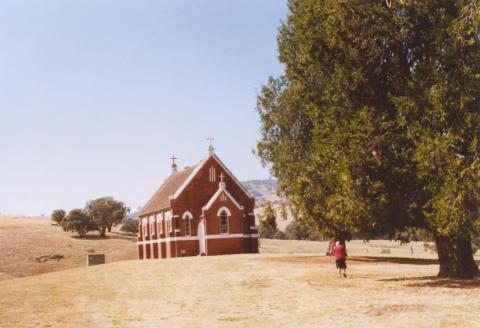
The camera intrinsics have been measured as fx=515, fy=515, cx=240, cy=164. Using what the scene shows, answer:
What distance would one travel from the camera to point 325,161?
22641 mm

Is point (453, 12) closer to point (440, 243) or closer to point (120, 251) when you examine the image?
point (440, 243)

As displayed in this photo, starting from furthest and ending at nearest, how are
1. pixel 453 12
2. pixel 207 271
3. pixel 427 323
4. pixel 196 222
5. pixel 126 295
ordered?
pixel 196 222
pixel 207 271
pixel 453 12
pixel 126 295
pixel 427 323

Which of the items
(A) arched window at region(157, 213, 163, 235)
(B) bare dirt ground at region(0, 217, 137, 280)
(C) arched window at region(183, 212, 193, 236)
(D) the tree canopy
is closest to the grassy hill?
(D) the tree canopy

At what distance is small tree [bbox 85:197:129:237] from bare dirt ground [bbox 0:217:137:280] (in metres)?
2.12

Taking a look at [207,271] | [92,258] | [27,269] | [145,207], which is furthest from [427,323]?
[27,269]

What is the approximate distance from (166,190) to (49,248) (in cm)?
2583

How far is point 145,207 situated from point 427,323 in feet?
182

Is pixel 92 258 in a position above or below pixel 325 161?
below

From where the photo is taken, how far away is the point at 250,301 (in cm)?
1762

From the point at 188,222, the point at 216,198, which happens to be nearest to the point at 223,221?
the point at 216,198

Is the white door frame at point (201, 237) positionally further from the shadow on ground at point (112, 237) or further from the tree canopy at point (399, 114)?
the shadow on ground at point (112, 237)

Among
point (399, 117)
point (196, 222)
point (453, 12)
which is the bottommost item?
point (196, 222)

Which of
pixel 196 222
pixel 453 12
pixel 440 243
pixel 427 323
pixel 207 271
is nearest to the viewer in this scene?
pixel 427 323

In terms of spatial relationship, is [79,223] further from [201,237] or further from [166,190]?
[201,237]
